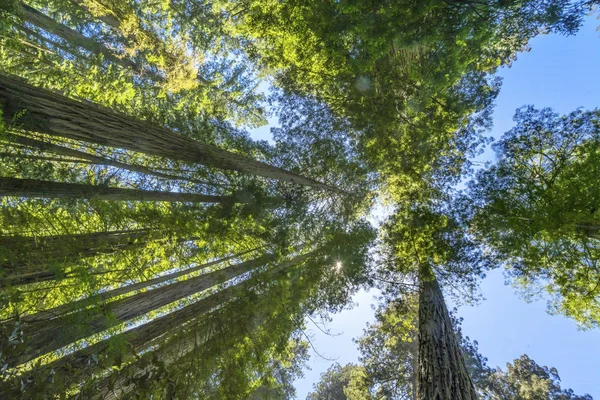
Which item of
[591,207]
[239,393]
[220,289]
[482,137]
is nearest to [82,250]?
[220,289]

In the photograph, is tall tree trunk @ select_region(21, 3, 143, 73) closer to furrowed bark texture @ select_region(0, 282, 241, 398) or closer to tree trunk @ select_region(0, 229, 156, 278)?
tree trunk @ select_region(0, 229, 156, 278)

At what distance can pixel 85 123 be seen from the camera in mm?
2777

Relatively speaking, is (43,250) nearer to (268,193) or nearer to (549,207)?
(268,193)

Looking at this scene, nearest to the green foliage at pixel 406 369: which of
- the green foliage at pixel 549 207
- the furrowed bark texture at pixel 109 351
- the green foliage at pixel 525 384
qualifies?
the green foliage at pixel 525 384

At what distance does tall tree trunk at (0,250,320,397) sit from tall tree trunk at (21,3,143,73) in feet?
17.8

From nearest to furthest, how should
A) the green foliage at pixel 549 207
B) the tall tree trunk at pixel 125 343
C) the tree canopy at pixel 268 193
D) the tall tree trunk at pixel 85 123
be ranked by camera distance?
the tall tree trunk at pixel 125 343, the tall tree trunk at pixel 85 123, the tree canopy at pixel 268 193, the green foliage at pixel 549 207

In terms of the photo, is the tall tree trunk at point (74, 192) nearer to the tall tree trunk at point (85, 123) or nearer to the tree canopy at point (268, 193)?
the tree canopy at point (268, 193)

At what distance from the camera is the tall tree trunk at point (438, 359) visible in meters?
3.99

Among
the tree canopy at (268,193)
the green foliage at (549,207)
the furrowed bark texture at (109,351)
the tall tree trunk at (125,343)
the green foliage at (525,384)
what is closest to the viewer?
the furrowed bark texture at (109,351)

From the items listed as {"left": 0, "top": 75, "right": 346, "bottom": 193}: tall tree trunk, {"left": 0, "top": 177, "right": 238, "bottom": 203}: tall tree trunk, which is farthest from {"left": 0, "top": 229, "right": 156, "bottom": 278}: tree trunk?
{"left": 0, "top": 75, "right": 346, "bottom": 193}: tall tree trunk

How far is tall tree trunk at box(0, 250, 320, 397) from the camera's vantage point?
202cm

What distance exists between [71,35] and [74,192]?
15.1ft

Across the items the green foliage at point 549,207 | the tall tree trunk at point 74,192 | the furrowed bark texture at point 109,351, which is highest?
the green foliage at point 549,207

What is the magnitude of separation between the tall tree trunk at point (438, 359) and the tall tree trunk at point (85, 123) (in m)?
4.32
